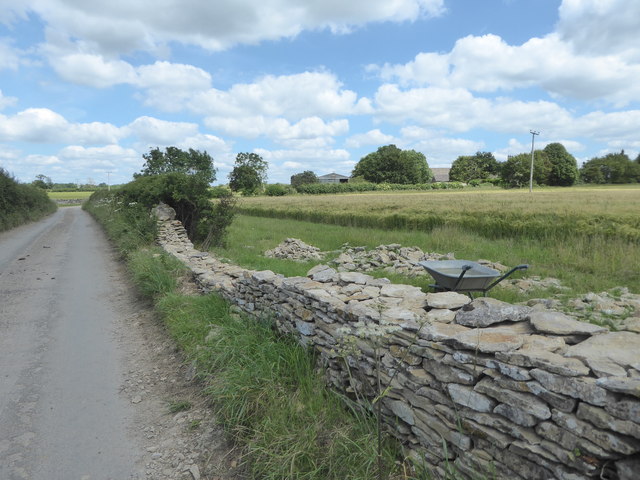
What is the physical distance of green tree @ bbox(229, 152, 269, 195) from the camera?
98.8m

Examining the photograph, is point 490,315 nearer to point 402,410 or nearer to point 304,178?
point 402,410

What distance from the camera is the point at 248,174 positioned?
105m

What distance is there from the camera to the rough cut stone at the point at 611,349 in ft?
8.04

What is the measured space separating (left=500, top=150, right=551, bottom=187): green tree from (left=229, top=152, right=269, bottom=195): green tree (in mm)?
56515

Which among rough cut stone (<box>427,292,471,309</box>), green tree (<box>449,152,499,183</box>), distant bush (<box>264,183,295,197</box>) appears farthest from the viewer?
green tree (<box>449,152,499,183</box>)

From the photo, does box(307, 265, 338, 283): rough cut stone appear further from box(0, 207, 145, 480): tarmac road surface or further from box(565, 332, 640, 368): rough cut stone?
box(565, 332, 640, 368): rough cut stone

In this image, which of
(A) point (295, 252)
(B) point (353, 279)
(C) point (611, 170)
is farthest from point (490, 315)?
(C) point (611, 170)

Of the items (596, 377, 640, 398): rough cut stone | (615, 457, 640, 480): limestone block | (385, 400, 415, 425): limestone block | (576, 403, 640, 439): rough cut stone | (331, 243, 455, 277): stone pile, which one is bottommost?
(331, 243, 455, 277): stone pile

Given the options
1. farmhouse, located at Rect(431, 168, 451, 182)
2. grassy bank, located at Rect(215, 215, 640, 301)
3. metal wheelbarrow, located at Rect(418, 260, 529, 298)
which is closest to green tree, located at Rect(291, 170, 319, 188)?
farmhouse, located at Rect(431, 168, 451, 182)

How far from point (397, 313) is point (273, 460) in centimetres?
172

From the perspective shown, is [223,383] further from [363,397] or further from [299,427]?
[363,397]

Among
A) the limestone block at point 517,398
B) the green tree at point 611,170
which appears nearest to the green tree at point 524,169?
the green tree at point 611,170

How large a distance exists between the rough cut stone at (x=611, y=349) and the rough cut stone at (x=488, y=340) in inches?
13.4

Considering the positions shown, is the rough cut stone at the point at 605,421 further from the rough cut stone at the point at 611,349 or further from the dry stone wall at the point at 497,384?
the rough cut stone at the point at 611,349
